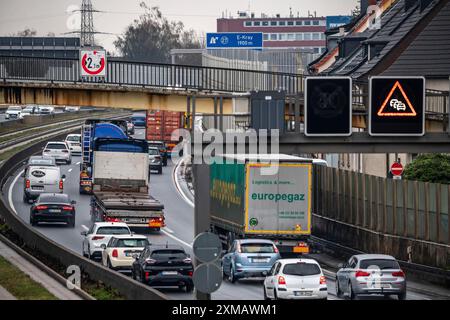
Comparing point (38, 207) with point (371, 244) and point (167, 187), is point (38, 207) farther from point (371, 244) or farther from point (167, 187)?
point (167, 187)

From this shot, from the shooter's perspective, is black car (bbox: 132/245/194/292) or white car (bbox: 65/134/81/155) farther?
white car (bbox: 65/134/81/155)

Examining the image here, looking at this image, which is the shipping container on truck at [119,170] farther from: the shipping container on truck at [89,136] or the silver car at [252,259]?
the silver car at [252,259]

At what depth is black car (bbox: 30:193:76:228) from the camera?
188ft

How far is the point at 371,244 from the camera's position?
48594 mm

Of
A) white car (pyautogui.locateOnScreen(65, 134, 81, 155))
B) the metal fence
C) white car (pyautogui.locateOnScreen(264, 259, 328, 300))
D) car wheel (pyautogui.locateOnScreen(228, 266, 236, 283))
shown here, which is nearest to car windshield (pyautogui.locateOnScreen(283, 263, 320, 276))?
white car (pyautogui.locateOnScreen(264, 259, 328, 300))

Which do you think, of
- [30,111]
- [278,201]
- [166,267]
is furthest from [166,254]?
[30,111]

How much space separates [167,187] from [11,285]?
44.2m

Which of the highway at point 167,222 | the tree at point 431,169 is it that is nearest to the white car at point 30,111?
the highway at point 167,222

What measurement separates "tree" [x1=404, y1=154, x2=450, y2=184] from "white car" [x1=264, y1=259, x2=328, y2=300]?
19272mm

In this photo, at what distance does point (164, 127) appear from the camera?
101 m

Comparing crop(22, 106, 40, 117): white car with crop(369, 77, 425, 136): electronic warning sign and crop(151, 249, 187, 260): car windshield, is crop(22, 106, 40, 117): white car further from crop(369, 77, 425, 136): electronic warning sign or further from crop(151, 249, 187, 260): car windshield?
crop(369, 77, 425, 136): electronic warning sign

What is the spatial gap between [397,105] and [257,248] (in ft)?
24.7

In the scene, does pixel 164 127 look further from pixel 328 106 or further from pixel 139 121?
pixel 328 106
